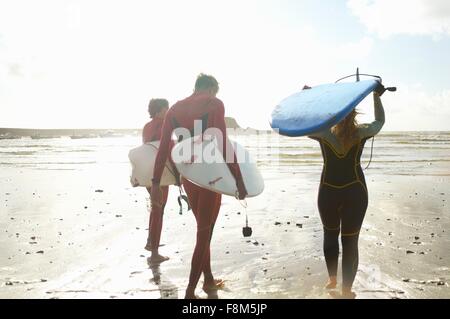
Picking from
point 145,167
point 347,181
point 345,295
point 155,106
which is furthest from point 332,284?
point 155,106

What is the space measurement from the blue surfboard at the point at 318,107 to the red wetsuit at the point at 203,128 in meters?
0.61

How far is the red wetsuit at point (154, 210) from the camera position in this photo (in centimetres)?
553

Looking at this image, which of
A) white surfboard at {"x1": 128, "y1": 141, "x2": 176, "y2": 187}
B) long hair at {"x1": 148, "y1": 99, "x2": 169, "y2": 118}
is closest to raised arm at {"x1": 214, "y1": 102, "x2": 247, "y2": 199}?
white surfboard at {"x1": 128, "y1": 141, "x2": 176, "y2": 187}

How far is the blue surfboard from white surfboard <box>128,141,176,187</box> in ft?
5.99

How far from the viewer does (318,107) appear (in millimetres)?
4027

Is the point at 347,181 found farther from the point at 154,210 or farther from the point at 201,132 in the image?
the point at 154,210

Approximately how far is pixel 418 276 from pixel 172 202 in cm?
609

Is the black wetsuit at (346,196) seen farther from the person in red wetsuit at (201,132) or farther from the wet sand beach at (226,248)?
the person in red wetsuit at (201,132)

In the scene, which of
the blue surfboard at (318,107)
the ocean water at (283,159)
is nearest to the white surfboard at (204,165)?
the blue surfboard at (318,107)

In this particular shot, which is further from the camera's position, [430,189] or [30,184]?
[30,184]
